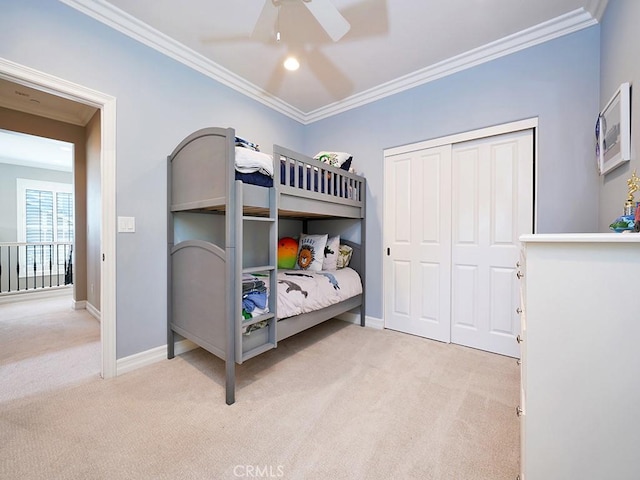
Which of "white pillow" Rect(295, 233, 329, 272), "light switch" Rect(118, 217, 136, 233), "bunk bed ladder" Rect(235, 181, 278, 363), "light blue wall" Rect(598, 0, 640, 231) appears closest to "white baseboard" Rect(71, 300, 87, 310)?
"light switch" Rect(118, 217, 136, 233)

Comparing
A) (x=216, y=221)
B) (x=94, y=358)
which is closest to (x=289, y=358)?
(x=216, y=221)

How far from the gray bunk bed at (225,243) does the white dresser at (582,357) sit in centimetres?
143

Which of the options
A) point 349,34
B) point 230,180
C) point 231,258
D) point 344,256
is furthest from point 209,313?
point 349,34

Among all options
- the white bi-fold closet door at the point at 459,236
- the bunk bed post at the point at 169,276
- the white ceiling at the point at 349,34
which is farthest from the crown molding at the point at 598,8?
the bunk bed post at the point at 169,276

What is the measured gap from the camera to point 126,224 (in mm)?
2035

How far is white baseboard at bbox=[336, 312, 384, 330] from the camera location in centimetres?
298

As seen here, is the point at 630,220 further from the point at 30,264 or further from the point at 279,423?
the point at 30,264

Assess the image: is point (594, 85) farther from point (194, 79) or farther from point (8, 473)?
point (8, 473)

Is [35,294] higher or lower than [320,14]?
lower

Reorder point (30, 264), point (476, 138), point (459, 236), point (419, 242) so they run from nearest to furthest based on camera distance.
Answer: point (476, 138) → point (459, 236) → point (419, 242) → point (30, 264)

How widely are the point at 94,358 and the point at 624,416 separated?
3184mm

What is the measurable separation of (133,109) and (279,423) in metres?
2.44

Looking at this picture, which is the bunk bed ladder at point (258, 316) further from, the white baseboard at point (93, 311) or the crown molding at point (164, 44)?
the white baseboard at point (93, 311)

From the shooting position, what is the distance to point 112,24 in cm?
192
